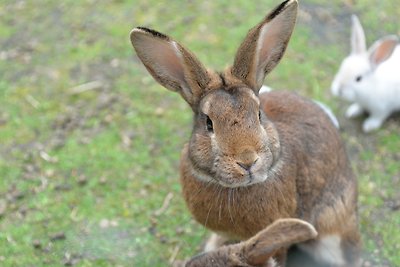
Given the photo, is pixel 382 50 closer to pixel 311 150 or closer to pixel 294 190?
pixel 311 150

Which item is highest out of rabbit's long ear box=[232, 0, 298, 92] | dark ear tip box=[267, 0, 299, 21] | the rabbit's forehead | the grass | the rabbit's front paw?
dark ear tip box=[267, 0, 299, 21]

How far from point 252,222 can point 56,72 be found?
241cm

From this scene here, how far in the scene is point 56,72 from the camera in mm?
4719

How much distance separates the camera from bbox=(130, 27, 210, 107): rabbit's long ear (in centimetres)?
266

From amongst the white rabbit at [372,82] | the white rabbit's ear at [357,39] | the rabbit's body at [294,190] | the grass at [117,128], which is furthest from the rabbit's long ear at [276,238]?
the white rabbit's ear at [357,39]

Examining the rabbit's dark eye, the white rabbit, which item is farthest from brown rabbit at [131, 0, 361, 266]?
the white rabbit

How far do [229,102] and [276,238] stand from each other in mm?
599

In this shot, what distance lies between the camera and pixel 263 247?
7.91ft

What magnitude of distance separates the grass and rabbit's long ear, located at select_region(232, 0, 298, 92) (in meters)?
1.23

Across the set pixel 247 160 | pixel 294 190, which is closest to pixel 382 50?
pixel 294 190

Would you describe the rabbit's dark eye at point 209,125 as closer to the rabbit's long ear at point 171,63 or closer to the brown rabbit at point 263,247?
the rabbit's long ear at point 171,63

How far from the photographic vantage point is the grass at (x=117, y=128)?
11.8ft

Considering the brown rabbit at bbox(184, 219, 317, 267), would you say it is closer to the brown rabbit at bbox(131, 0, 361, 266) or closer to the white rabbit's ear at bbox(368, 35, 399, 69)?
the brown rabbit at bbox(131, 0, 361, 266)

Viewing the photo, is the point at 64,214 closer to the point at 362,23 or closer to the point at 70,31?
the point at 70,31
